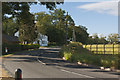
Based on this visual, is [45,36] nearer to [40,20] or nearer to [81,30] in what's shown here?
[40,20]

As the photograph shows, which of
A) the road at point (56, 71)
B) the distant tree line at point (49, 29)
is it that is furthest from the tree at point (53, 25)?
the road at point (56, 71)

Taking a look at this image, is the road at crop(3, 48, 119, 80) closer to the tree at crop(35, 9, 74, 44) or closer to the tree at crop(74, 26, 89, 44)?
the tree at crop(35, 9, 74, 44)

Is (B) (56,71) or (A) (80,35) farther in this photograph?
(A) (80,35)

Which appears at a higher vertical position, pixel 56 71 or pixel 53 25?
pixel 53 25

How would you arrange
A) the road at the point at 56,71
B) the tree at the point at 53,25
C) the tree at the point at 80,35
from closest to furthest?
1. the road at the point at 56,71
2. the tree at the point at 53,25
3. the tree at the point at 80,35

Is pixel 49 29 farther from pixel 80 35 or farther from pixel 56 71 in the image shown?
pixel 56 71

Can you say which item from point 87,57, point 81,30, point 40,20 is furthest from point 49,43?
point 87,57

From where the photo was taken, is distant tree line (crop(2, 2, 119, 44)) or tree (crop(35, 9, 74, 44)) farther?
tree (crop(35, 9, 74, 44))

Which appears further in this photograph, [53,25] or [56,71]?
[53,25]

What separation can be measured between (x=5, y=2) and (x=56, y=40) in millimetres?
70295

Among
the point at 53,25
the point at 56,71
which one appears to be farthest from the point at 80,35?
the point at 56,71

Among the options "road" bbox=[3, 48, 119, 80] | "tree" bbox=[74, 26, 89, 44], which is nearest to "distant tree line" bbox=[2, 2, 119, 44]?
"tree" bbox=[74, 26, 89, 44]

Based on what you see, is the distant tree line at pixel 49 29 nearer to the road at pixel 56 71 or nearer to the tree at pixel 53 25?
the tree at pixel 53 25

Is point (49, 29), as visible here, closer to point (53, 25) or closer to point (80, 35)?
point (53, 25)
